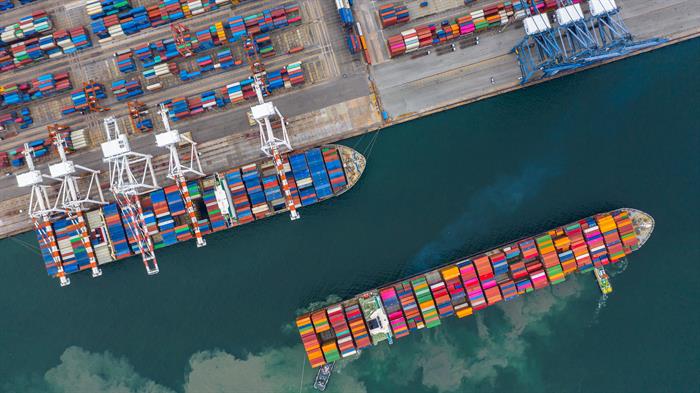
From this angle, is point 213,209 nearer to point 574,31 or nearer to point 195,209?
point 195,209

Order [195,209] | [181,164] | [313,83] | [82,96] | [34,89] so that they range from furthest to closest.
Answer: [313,83]
[181,164]
[34,89]
[82,96]
[195,209]

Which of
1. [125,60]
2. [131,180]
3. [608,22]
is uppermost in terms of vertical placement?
[125,60]

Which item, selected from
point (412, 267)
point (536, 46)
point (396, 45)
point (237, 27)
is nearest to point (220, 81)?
point (237, 27)

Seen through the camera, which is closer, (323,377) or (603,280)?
(603,280)

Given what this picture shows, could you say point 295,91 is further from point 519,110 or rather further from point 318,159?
point 519,110

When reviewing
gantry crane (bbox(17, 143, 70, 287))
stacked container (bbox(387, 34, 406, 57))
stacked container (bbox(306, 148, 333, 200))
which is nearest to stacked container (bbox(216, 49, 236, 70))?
stacked container (bbox(306, 148, 333, 200))
